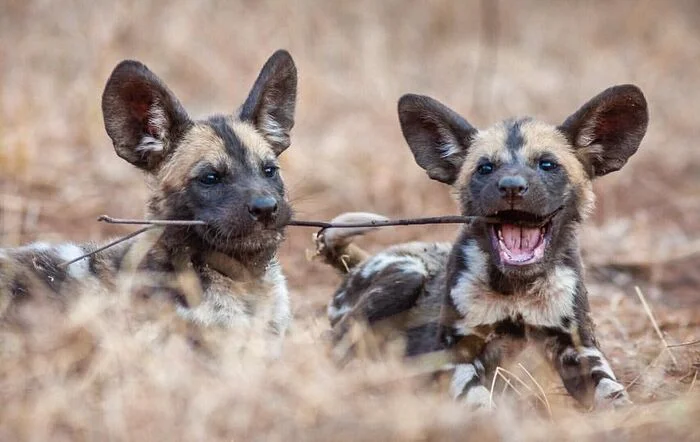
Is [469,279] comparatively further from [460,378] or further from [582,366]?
[582,366]

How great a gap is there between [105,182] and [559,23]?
6.59m

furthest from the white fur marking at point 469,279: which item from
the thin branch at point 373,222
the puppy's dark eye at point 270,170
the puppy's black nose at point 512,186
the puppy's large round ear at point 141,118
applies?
the puppy's large round ear at point 141,118

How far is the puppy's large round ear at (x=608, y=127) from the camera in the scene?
4.95m

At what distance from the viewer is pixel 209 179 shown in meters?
4.57

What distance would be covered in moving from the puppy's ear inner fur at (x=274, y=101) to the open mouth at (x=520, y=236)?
97 centimetres

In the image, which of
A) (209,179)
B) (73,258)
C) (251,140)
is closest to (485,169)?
(251,140)

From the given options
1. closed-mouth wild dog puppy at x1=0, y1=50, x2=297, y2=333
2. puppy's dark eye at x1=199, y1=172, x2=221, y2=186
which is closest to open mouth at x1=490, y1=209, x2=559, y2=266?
closed-mouth wild dog puppy at x1=0, y1=50, x2=297, y2=333

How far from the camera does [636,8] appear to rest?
42.8ft

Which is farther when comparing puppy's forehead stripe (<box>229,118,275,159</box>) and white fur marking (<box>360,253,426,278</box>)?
white fur marking (<box>360,253,426,278</box>)

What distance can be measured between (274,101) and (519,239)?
45.6 inches

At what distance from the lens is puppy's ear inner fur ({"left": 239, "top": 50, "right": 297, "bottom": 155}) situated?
494cm

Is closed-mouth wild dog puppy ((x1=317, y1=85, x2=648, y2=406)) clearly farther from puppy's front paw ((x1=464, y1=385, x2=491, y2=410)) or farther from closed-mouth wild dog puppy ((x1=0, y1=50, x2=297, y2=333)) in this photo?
closed-mouth wild dog puppy ((x1=0, y1=50, x2=297, y2=333))

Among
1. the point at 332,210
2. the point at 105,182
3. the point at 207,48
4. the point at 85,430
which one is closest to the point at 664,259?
the point at 332,210

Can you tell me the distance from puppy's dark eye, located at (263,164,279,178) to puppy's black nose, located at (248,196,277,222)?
315 mm
